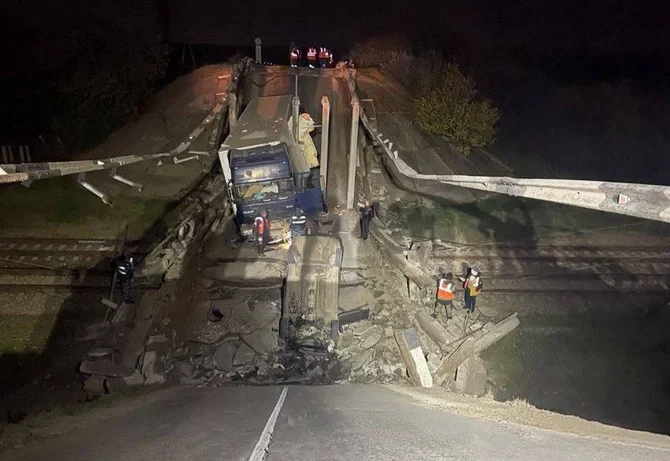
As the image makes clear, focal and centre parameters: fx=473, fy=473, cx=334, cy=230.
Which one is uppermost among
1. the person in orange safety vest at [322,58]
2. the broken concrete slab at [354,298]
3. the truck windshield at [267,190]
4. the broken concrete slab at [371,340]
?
the person in orange safety vest at [322,58]

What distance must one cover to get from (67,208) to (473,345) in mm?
13074

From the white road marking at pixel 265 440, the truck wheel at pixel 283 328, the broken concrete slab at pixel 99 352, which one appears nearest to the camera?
the white road marking at pixel 265 440

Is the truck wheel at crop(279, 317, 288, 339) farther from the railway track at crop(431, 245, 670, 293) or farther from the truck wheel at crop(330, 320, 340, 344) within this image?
the railway track at crop(431, 245, 670, 293)

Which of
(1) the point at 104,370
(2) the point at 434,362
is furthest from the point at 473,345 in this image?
(1) the point at 104,370

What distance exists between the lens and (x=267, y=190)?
12898 millimetres

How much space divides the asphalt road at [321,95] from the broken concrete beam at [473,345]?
7569mm

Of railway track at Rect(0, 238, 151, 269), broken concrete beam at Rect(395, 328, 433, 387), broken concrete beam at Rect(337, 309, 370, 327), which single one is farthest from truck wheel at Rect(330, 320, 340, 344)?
railway track at Rect(0, 238, 151, 269)

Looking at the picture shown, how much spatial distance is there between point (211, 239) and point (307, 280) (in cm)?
432

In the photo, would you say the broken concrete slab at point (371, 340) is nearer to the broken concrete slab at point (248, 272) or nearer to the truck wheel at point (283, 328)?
the truck wheel at point (283, 328)

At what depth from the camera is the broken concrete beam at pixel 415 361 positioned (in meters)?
8.55

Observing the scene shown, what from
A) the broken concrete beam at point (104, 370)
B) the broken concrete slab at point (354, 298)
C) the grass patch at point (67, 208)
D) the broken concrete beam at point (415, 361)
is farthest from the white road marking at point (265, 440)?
the grass patch at point (67, 208)

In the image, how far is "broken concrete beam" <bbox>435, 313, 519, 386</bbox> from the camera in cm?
903

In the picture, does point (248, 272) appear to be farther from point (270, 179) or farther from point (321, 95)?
point (321, 95)

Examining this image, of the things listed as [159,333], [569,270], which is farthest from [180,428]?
[569,270]
